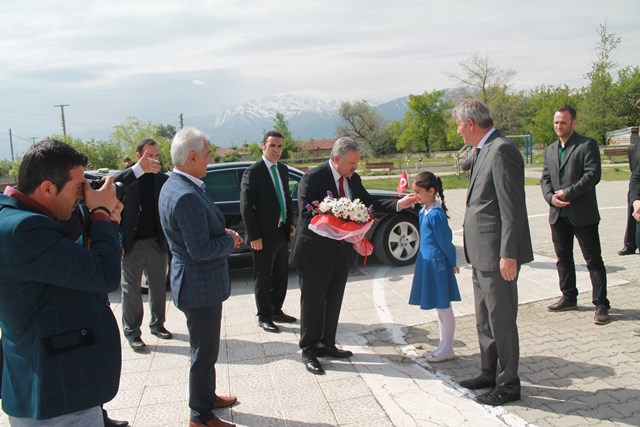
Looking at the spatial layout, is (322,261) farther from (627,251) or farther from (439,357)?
(627,251)

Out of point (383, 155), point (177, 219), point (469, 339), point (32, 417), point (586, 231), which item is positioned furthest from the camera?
point (383, 155)

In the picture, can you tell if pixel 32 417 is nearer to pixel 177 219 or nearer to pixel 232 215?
pixel 177 219

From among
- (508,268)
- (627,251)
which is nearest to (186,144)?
(508,268)

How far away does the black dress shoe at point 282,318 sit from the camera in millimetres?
5438

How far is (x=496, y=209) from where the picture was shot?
11.3 ft

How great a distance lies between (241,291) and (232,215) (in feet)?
3.72

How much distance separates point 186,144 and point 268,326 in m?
2.72

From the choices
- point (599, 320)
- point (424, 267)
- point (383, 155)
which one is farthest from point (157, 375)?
point (383, 155)

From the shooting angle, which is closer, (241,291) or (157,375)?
(157,375)

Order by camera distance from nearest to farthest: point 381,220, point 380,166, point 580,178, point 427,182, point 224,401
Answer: point 224,401, point 427,182, point 580,178, point 381,220, point 380,166

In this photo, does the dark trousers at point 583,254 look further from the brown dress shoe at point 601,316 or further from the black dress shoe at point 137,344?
the black dress shoe at point 137,344

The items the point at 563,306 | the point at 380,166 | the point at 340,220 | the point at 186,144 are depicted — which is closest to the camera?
the point at 186,144

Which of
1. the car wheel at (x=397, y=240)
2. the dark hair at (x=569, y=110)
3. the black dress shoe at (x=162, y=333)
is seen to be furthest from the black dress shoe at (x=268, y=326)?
the dark hair at (x=569, y=110)

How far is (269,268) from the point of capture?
17.3ft
